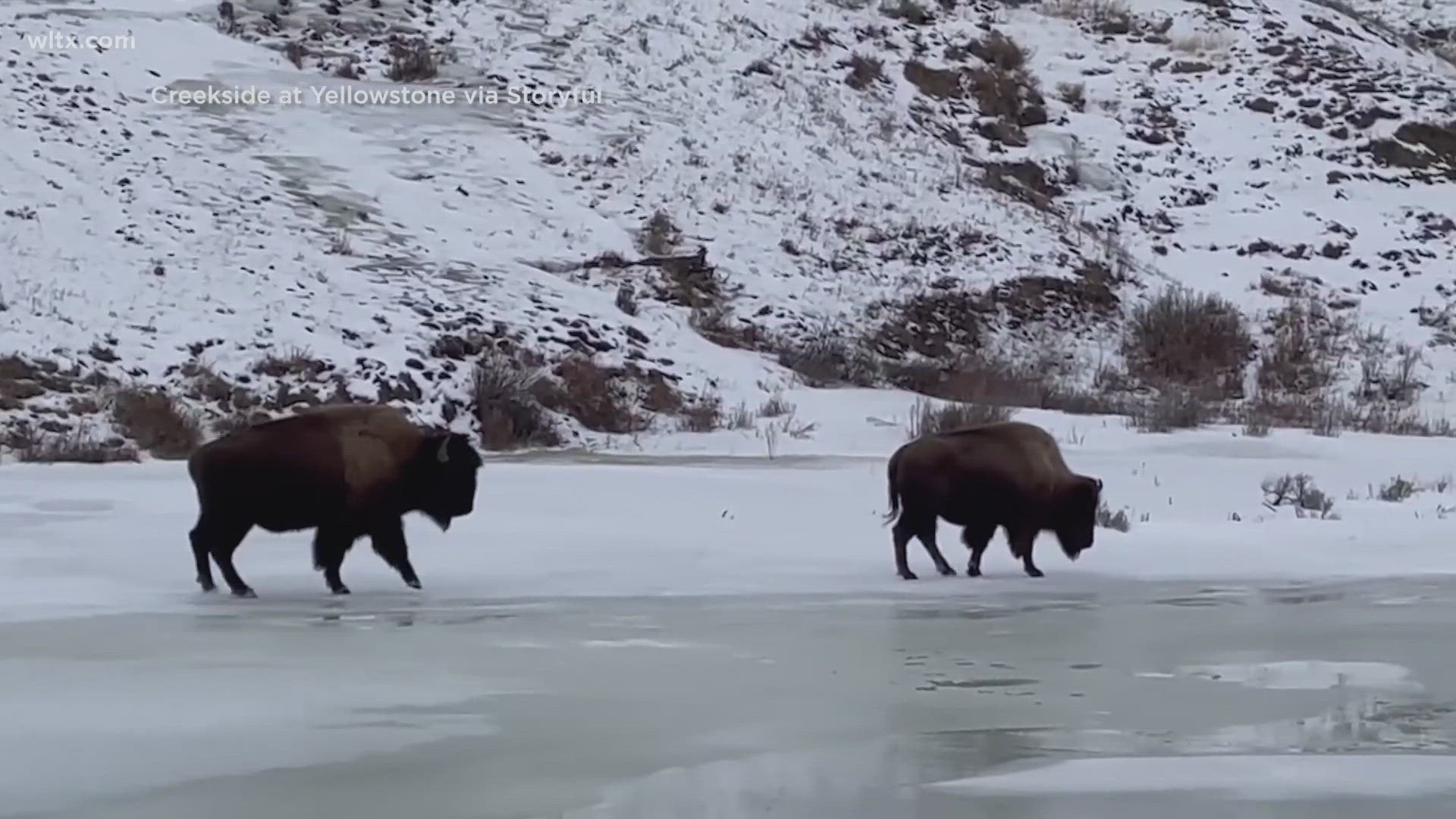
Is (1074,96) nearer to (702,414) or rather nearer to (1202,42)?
(1202,42)

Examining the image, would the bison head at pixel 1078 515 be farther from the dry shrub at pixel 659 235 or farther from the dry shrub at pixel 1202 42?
the dry shrub at pixel 1202 42

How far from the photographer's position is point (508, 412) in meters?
18.5

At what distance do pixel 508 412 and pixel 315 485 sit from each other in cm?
924

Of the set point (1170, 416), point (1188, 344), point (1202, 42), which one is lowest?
point (1170, 416)

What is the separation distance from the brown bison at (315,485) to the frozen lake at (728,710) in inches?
19.1

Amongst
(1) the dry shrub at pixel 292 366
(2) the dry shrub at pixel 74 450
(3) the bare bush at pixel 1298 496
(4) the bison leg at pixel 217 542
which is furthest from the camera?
(1) the dry shrub at pixel 292 366

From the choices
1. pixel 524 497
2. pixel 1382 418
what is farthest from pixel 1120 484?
pixel 1382 418

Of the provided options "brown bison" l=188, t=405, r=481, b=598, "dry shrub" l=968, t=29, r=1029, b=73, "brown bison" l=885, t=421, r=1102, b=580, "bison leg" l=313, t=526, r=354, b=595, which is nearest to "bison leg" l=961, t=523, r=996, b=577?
Answer: "brown bison" l=885, t=421, r=1102, b=580

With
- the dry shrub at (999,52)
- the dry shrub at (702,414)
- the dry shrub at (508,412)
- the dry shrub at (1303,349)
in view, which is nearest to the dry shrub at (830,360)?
the dry shrub at (702,414)

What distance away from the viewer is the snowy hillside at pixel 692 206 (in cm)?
1944

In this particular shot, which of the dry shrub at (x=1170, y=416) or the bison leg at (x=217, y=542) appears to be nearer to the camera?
the bison leg at (x=217, y=542)

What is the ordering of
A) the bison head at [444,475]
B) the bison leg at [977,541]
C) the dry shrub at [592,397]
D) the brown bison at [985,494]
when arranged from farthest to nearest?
the dry shrub at [592,397] → the bison leg at [977,541] → the brown bison at [985,494] → the bison head at [444,475]

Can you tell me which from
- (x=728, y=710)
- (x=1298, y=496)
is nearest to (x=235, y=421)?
(x=1298, y=496)

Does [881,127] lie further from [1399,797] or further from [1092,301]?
[1399,797]
